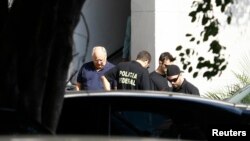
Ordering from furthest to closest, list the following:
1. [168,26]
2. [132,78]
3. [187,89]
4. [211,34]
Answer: [168,26], [187,89], [132,78], [211,34]

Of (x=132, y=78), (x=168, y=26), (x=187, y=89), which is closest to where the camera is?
(x=132, y=78)

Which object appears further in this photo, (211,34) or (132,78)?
(132,78)

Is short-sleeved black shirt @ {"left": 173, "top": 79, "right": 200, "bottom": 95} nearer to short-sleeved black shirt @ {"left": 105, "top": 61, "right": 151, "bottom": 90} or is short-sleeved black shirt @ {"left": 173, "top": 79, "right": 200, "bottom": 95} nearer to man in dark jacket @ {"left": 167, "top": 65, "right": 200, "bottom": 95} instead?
man in dark jacket @ {"left": 167, "top": 65, "right": 200, "bottom": 95}

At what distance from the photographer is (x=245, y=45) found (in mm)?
16234

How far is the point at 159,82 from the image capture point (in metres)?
10.9

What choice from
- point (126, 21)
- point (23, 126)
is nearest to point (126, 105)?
point (23, 126)

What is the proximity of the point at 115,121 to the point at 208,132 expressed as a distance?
0.87m

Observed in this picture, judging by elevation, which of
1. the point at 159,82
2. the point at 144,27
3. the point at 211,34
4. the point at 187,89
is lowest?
the point at 187,89

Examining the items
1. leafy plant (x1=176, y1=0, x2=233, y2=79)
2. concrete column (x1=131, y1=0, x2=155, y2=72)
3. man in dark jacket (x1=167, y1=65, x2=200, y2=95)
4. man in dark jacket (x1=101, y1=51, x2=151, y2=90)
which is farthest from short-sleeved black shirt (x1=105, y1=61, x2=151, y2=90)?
concrete column (x1=131, y1=0, x2=155, y2=72)

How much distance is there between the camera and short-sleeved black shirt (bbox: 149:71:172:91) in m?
10.8

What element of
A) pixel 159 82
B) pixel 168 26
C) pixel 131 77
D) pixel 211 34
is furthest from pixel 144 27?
pixel 211 34

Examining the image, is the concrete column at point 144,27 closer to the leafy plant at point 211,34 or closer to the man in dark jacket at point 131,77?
the man in dark jacket at point 131,77

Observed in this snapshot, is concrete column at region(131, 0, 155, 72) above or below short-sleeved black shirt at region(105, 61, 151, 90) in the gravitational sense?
above

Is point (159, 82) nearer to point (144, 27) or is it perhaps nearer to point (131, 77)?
point (131, 77)
